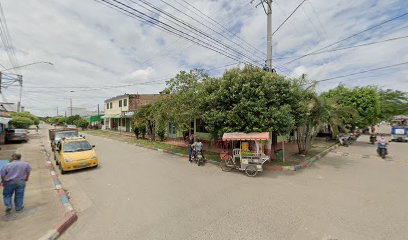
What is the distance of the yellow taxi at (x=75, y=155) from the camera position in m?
8.75

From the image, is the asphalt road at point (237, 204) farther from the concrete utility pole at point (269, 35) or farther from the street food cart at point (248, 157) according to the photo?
the concrete utility pole at point (269, 35)

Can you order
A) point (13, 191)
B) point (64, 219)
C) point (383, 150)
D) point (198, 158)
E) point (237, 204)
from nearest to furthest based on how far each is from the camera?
point (64, 219)
point (13, 191)
point (237, 204)
point (198, 158)
point (383, 150)

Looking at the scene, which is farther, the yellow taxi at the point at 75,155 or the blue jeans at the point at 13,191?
the yellow taxi at the point at 75,155

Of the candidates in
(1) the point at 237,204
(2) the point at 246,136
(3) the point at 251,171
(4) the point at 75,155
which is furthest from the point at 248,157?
(4) the point at 75,155

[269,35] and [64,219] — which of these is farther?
[269,35]

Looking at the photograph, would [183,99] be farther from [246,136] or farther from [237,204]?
[237,204]

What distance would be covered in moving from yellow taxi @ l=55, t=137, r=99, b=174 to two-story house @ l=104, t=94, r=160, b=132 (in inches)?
739

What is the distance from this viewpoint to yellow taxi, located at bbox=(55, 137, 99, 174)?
28.7ft

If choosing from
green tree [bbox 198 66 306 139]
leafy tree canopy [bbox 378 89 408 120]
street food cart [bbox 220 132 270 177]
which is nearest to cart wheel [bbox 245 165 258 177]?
street food cart [bbox 220 132 270 177]

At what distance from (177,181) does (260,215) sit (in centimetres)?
375

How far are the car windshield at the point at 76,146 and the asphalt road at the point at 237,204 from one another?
1.35 meters

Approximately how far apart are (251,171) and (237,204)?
3229mm

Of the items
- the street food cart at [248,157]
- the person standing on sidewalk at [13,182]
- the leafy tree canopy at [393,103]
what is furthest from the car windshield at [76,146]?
the leafy tree canopy at [393,103]

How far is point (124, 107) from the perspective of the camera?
33.8m
